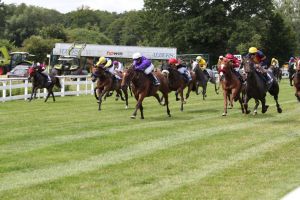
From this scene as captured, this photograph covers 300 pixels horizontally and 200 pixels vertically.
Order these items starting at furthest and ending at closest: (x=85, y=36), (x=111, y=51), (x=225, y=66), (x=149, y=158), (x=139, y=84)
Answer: (x=85, y=36) → (x=111, y=51) → (x=225, y=66) → (x=139, y=84) → (x=149, y=158)

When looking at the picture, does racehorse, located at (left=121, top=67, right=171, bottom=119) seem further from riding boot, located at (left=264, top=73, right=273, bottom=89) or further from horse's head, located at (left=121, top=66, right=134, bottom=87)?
riding boot, located at (left=264, top=73, right=273, bottom=89)

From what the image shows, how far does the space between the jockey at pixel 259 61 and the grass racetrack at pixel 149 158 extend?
4.96 ft

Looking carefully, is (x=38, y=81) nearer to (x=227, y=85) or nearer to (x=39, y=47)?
(x=227, y=85)

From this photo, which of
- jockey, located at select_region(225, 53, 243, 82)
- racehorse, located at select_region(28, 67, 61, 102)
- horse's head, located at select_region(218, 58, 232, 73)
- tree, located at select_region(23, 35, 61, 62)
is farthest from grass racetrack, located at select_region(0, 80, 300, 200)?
tree, located at select_region(23, 35, 61, 62)

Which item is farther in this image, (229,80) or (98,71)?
(98,71)

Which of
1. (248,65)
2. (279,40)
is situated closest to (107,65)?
(248,65)

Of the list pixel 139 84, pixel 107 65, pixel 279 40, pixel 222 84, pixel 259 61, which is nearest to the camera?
pixel 139 84

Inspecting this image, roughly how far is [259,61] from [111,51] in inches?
1839

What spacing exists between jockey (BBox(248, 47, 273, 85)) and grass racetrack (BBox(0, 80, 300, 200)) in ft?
4.96

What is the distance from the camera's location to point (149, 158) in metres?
11.7

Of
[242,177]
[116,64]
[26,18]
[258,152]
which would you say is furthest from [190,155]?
[26,18]

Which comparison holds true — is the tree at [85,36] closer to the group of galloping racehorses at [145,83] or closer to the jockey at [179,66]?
the group of galloping racehorses at [145,83]

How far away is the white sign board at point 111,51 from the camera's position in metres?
65.6

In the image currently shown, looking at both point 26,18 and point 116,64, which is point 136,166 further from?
point 26,18
